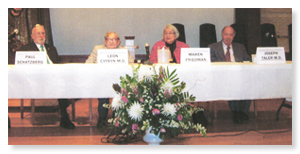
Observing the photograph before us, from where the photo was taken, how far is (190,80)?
2.14 metres

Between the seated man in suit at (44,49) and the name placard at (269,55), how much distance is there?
1.70 m

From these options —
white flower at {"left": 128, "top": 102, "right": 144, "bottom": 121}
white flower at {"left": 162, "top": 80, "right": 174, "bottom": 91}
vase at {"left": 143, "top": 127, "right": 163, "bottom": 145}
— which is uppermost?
white flower at {"left": 162, "top": 80, "right": 174, "bottom": 91}

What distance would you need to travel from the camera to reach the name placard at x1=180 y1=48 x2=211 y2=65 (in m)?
2.20

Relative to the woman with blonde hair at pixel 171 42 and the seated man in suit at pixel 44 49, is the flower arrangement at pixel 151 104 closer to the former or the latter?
the seated man in suit at pixel 44 49

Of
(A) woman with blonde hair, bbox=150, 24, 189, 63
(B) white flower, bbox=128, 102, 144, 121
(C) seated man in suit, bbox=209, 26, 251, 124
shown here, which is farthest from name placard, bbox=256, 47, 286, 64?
(B) white flower, bbox=128, 102, 144, 121

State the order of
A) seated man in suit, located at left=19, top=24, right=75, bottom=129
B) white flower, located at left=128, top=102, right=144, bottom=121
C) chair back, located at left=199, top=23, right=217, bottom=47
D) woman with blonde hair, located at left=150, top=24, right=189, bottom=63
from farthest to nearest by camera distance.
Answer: chair back, located at left=199, top=23, right=217, bottom=47
woman with blonde hair, located at left=150, top=24, right=189, bottom=63
seated man in suit, located at left=19, top=24, right=75, bottom=129
white flower, located at left=128, top=102, right=144, bottom=121

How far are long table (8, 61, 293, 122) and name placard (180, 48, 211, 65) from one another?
66 millimetres

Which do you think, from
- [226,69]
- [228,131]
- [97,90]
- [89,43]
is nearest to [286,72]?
[226,69]

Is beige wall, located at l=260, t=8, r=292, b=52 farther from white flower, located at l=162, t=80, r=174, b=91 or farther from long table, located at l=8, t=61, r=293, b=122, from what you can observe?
white flower, located at l=162, t=80, r=174, b=91

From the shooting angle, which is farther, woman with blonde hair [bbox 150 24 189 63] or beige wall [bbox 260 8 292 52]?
woman with blonde hair [bbox 150 24 189 63]

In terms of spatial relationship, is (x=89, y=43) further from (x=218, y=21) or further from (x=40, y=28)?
(x=218, y=21)

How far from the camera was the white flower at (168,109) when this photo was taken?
1.73 metres

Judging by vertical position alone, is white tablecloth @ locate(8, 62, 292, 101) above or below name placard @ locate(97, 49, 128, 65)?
below

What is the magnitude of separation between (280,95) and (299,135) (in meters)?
0.33
